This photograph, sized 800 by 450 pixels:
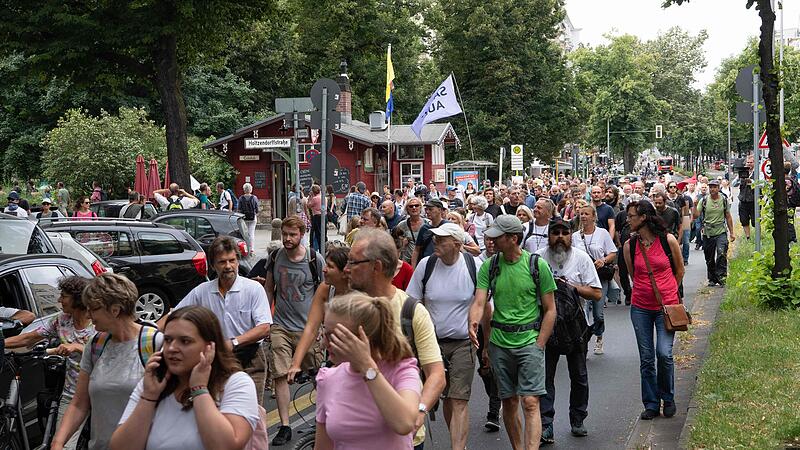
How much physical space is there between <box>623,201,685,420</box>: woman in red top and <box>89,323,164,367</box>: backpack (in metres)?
4.57

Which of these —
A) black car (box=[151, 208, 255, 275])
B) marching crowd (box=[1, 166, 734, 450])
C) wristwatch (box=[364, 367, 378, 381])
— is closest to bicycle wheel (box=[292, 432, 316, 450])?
marching crowd (box=[1, 166, 734, 450])

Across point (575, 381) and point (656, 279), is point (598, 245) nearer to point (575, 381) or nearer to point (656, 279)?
point (656, 279)

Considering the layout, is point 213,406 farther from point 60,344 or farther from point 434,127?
point 434,127

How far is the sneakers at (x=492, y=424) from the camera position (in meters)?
8.51

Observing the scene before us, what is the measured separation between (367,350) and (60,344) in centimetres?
360

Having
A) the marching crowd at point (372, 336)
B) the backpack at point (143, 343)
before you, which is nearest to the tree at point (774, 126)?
the marching crowd at point (372, 336)

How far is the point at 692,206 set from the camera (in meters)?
20.8

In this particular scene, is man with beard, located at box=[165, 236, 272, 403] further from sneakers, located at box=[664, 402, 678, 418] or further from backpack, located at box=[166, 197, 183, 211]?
backpack, located at box=[166, 197, 183, 211]

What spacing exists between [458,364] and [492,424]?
1626mm

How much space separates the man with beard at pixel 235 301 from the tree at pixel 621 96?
89.4 m

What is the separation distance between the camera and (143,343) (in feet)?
16.2

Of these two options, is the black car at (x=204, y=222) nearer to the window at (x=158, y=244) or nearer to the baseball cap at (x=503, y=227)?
the window at (x=158, y=244)

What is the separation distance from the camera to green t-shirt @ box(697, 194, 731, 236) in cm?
1681

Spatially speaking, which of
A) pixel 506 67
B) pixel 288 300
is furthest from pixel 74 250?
pixel 506 67
